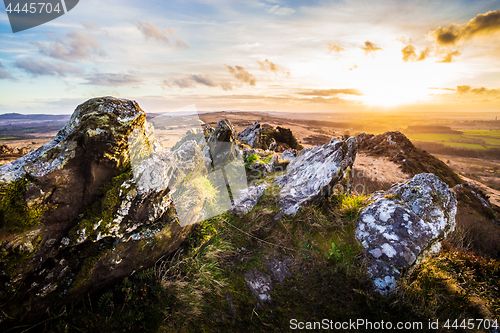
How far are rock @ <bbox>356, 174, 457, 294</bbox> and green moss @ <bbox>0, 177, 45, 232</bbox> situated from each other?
631 cm

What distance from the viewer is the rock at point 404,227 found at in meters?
4.67

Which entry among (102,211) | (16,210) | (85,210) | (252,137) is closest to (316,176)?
(102,211)

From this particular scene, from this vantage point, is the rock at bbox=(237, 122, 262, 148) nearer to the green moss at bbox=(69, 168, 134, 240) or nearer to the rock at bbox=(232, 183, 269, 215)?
the rock at bbox=(232, 183, 269, 215)

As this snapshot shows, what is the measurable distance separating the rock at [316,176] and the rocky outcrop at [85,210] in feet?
10.9

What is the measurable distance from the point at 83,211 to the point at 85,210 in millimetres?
39

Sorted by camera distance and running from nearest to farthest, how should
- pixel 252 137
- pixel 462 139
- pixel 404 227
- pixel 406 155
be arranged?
1. pixel 404 227
2. pixel 252 137
3. pixel 406 155
4. pixel 462 139

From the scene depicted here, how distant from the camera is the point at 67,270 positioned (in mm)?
3234

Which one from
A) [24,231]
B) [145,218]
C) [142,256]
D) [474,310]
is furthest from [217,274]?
[474,310]

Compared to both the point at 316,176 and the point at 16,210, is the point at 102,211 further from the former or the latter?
the point at 316,176

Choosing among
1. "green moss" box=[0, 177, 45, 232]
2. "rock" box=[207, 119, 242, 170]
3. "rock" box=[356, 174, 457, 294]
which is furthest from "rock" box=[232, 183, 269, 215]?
"green moss" box=[0, 177, 45, 232]

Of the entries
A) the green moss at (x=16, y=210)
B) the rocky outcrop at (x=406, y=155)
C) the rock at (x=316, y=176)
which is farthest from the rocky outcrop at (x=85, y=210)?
the rocky outcrop at (x=406, y=155)

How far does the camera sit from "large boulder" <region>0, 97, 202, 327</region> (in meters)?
2.93

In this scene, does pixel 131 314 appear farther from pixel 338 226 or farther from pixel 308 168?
pixel 308 168

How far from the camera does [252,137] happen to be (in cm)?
2244
